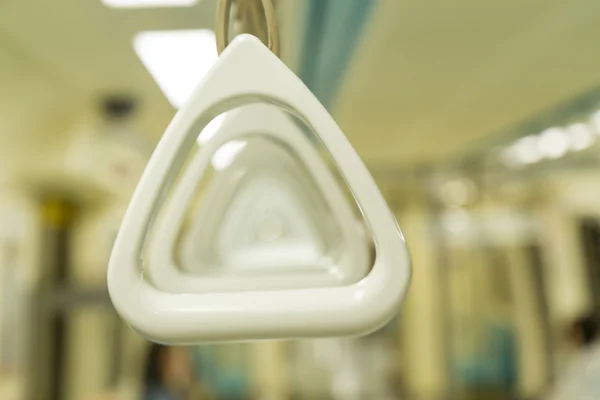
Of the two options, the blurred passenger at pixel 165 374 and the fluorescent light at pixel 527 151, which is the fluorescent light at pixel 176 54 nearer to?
the blurred passenger at pixel 165 374

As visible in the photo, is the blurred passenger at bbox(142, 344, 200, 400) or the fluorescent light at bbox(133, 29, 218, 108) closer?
the fluorescent light at bbox(133, 29, 218, 108)

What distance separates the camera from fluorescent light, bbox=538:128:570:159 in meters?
1.67

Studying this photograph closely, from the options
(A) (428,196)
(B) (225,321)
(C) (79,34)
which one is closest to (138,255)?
(B) (225,321)

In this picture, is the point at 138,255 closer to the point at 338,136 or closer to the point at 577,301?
the point at 338,136

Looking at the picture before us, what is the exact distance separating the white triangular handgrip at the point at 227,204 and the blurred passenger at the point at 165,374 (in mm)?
1313

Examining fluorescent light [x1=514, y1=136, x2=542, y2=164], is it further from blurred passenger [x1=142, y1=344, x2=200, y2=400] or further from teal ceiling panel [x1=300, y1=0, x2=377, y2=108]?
blurred passenger [x1=142, y1=344, x2=200, y2=400]

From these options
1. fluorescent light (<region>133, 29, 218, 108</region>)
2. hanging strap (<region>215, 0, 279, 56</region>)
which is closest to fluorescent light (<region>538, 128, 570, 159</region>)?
fluorescent light (<region>133, 29, 218, 108</region>)

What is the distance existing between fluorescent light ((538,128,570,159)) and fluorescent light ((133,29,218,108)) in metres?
1.09

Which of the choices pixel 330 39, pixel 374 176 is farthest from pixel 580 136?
pixel 330 39

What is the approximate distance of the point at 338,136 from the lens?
0.29m

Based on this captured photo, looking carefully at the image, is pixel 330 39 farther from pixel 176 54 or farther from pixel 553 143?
pixel 553 143

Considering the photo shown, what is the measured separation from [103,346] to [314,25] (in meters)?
1.63

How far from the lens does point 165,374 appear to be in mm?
1680

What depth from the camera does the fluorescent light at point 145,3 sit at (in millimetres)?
960
